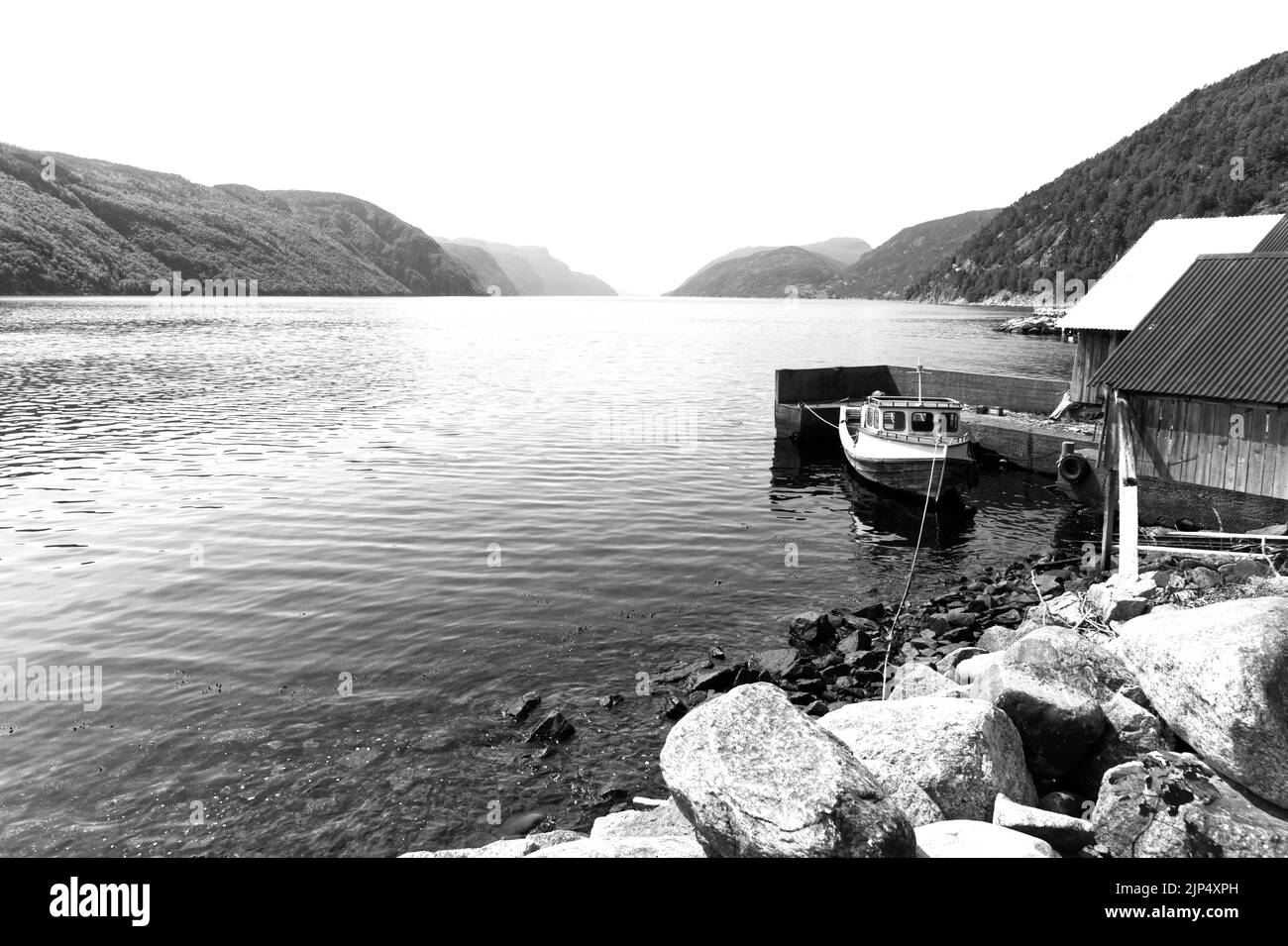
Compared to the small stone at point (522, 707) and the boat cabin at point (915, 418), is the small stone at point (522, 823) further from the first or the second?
the boat cabin at point (915, 418)

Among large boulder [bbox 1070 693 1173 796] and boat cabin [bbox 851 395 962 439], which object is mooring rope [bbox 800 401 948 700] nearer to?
boat cabin [bbox 851 395 962 439]

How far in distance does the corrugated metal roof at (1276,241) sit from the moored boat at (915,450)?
12.9 m

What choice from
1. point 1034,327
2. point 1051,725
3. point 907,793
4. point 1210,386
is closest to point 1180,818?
point 1051,725

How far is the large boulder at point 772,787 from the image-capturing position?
695 centimetres

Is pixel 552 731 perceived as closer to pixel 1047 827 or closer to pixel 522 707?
pixel 522 707

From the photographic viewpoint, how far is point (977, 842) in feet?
25.1

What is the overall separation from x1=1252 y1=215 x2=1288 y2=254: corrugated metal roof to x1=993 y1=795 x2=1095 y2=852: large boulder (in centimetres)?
3182

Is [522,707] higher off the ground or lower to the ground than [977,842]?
lower

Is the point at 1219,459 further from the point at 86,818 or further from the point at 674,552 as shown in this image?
the point at 86,818

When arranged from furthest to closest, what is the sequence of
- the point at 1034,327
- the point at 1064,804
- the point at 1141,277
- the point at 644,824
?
the point at 1034,327 → the point at 1141,277 → the point at 644,824 → the point at 1064,804

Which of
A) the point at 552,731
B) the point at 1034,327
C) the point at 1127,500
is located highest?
the point at 1034,327

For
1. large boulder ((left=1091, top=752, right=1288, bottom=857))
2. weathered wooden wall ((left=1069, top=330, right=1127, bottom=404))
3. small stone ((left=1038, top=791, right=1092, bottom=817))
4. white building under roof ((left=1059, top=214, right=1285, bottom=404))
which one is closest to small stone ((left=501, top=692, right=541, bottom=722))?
small stone ((left=1038, top=791, right=1092, bottom=817))

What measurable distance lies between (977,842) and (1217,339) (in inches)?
762
